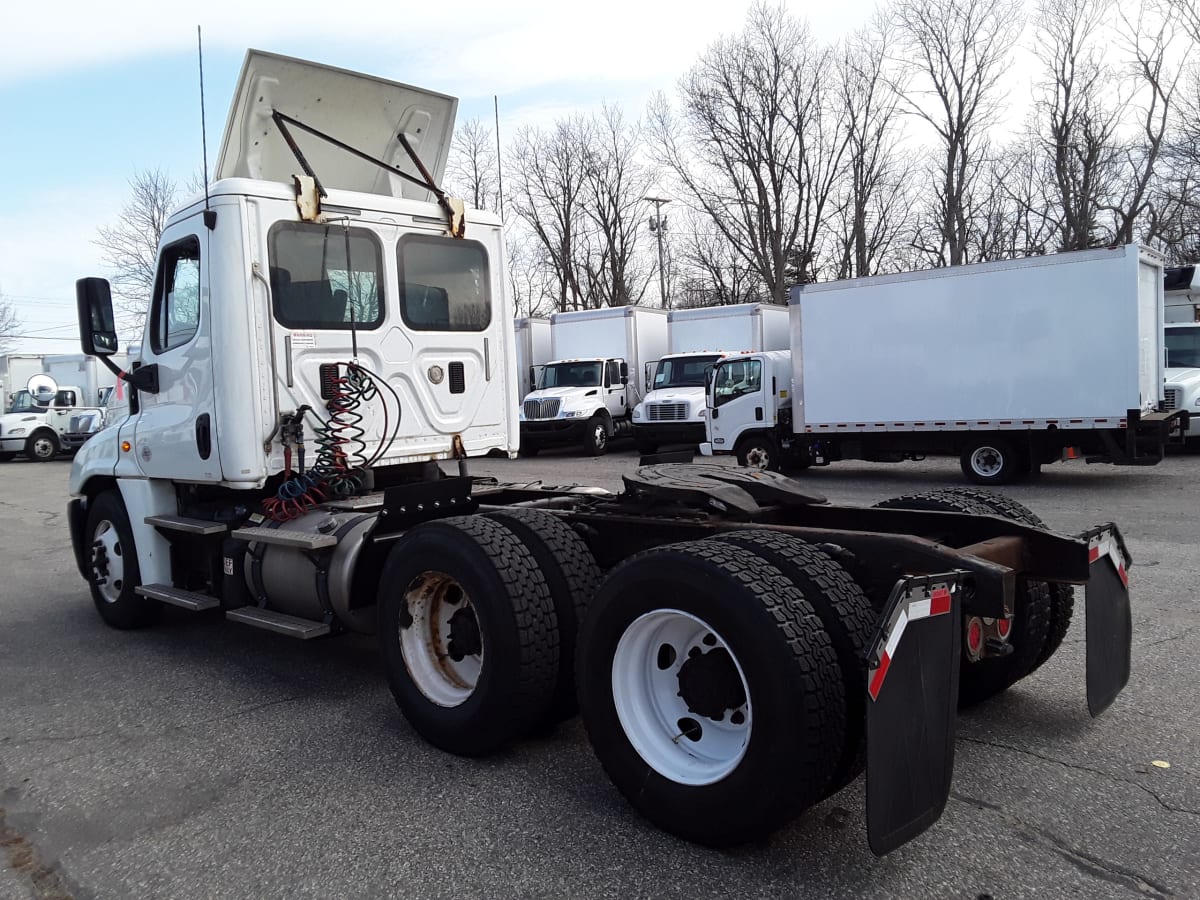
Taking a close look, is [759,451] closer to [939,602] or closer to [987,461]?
[987,461]

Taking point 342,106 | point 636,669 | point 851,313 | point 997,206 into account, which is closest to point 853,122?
point 997,206

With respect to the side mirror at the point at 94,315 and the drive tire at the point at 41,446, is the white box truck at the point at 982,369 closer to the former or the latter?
the side mirror at the point at 94,315

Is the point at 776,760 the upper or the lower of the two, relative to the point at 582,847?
upper

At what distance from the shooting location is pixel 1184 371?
16547 millimetres

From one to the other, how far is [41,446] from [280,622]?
1107 inches

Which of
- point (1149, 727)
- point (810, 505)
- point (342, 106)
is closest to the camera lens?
point (1149, 727)

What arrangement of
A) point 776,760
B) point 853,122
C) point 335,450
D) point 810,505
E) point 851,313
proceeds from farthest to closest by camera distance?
point 853,122, point 851,313, point 335,450, point 810,505, point 776,760

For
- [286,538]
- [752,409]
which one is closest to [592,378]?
[752,409]

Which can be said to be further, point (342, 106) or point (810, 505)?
point (342, 106)

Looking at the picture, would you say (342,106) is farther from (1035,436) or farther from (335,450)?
(1035,436)

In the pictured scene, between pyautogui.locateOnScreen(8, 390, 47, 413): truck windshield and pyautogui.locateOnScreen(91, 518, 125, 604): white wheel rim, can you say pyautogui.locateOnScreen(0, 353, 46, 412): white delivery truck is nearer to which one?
pyautogui.locateOnScreen(8, 390, 47, 413): truck windshield

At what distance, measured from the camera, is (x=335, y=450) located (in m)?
5.64

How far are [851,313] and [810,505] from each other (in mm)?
11381

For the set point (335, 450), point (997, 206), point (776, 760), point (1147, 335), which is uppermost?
point (997, 206)
